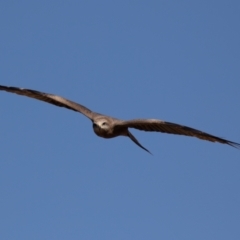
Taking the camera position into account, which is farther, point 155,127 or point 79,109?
point 79,109

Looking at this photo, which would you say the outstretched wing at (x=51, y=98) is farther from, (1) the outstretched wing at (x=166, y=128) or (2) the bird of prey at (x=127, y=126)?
(1) the outstretched wing at (x=166, y=128)

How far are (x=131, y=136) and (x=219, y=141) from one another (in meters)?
2.65

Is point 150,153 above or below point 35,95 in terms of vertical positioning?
below

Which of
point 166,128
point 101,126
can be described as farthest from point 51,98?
→ point 166,128

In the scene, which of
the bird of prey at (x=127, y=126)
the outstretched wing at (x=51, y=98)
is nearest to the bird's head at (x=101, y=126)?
the bird of prey at (x=127, y=126)

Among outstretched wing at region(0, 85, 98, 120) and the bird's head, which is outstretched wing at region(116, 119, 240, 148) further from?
outstretched wing at region(0, 85, 98, 120)

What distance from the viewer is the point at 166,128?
17578 millimetres

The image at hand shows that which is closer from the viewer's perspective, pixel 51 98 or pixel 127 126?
pixel 127 126

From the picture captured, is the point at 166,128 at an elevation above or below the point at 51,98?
below

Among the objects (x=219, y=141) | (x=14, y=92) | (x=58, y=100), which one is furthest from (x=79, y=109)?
(x=219, y=141)

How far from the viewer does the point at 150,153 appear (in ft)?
54.3

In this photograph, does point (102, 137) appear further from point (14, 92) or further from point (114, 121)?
point (14, 92)

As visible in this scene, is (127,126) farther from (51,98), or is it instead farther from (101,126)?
(51,98)

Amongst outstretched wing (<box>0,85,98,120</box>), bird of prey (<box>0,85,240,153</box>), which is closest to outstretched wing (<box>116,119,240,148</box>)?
bird of prey (<box>0,85,240,153</box>)
